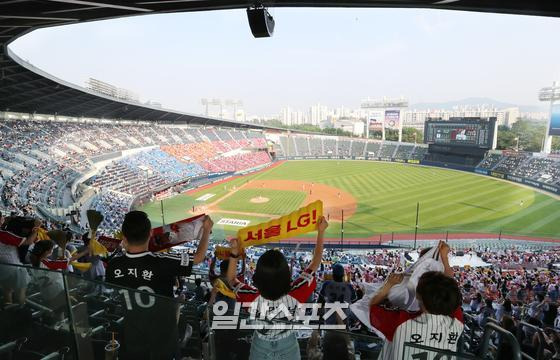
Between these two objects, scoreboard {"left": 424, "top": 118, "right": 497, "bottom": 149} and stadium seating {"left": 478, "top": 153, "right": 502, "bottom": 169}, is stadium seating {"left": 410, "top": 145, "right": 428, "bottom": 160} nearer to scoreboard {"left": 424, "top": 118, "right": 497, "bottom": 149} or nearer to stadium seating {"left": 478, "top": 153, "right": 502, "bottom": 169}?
scoreboard {"left": 424, "top": 118, "right": 497, "bottom": 149}

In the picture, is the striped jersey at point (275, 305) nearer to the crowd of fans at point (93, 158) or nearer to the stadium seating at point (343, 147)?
the crowd of fans at point (93, 158)

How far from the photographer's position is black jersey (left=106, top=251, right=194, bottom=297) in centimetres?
258

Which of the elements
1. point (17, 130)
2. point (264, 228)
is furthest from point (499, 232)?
point (17, 130)

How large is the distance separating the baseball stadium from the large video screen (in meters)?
0.35

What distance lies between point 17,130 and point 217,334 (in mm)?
35809

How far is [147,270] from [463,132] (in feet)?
196

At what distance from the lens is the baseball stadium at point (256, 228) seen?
2482 millimetres

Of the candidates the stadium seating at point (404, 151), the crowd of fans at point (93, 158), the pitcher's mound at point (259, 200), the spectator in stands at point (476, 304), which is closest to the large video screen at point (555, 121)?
the stadium seating at point (404, 151)

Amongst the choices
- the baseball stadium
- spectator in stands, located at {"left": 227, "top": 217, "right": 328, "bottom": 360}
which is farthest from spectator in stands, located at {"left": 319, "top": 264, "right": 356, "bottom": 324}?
spectator in stands, located at {"left": 227, "top": 217, "right": 328, "bottom": 360}

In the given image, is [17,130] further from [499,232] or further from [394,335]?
[499,232]

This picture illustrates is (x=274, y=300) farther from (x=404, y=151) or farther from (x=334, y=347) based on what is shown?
(x=404, y=151)

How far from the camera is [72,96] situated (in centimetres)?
2950

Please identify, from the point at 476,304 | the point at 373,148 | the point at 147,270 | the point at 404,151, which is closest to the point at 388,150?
the point at 373,148

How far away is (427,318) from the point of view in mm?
2143
